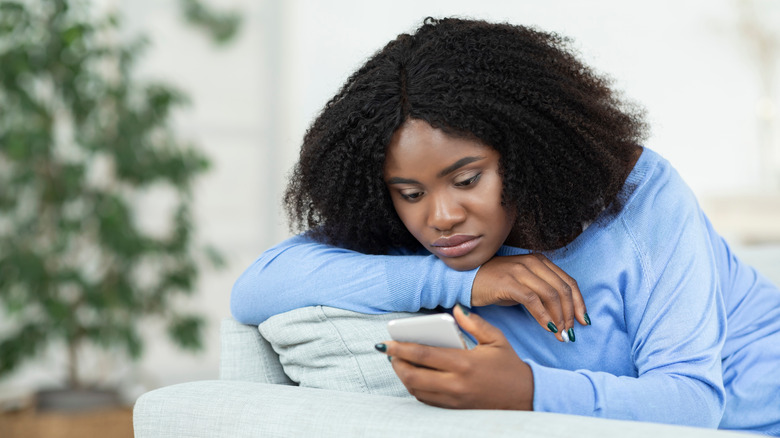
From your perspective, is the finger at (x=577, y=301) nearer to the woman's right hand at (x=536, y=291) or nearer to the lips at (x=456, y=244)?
the woman's right hand at (x=536, y=291)

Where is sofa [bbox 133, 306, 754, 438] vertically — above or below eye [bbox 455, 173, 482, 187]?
below

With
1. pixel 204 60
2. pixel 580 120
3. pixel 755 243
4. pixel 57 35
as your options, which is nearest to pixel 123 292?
Answer: pixel 57 35

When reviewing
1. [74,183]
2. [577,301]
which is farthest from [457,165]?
[74,183]

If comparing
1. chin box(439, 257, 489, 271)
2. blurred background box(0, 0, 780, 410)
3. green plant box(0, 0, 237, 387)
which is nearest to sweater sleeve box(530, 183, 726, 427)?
chin box(439, 257, 489, 271)

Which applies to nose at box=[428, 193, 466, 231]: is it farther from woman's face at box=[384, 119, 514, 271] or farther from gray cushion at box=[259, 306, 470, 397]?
gray cushion at box=[259, 306, 470, 397]

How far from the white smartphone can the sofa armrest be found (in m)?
0.07

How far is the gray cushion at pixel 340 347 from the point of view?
111cm

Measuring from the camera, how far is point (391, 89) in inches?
44.2

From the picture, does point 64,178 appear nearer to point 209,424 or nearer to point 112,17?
point 112,17

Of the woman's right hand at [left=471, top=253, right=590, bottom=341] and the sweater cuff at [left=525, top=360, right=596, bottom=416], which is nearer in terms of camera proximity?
the sweater cuff at [left=525, top=360, right=596, bottom=416]

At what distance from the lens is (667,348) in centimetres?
100

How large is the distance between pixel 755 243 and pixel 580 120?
10.7ft

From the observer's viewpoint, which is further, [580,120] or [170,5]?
[170,5]

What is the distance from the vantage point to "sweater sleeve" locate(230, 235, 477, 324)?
1136mm
